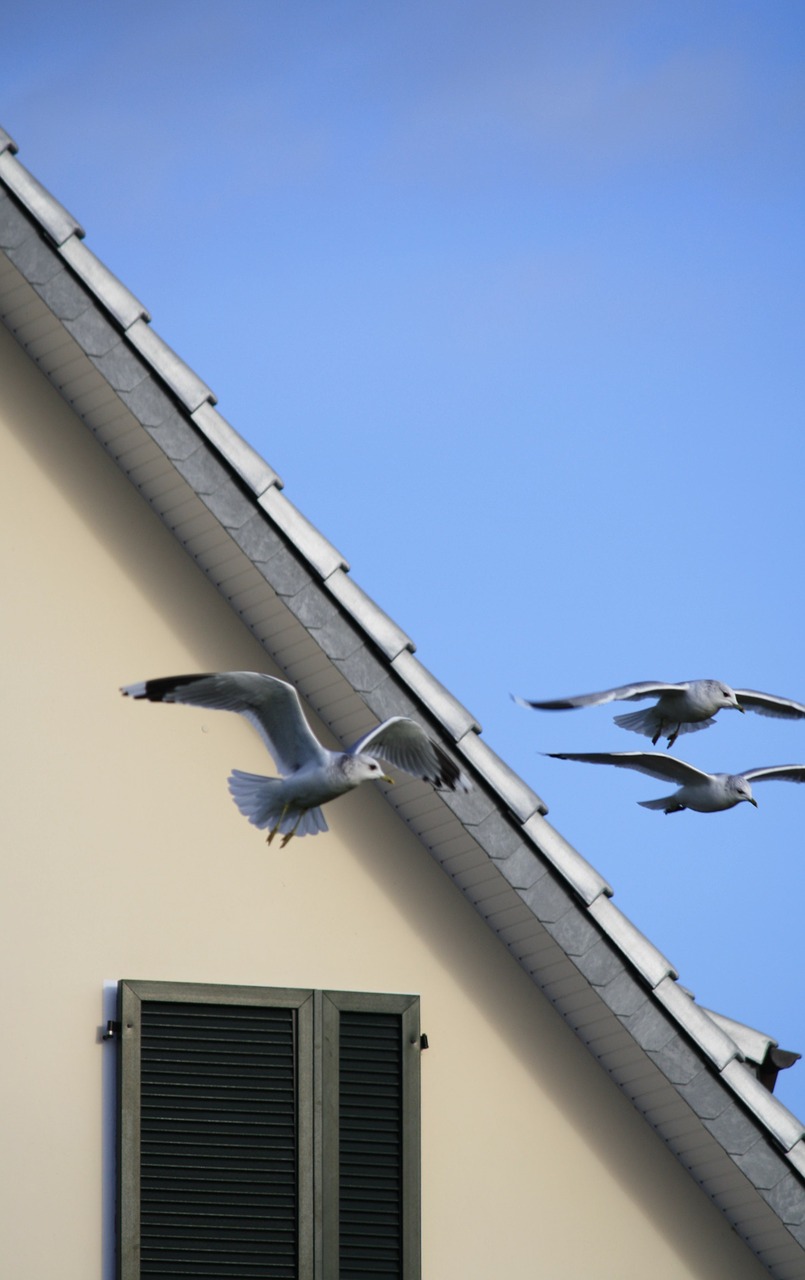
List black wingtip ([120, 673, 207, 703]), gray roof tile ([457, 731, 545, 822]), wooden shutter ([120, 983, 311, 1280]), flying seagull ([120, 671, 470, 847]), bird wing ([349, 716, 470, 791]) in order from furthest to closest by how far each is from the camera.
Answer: gray roof tile ([457, 731, 545, 822]), bird wing ([349, 716, 470, 791]), wooden shutter ([120, 983, 311, 1280]), flying seagull ([120, 671, 470, 847]), black wingtip ([120, 673, 207, 703])

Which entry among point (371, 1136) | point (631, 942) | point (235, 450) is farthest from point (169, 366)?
point (371, 1136)

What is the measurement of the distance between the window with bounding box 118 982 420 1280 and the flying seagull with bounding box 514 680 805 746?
96.5 inches

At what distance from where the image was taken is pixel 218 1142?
33.9 ft

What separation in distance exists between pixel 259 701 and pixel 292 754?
301 millimetres

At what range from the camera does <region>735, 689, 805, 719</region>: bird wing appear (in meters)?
13.1

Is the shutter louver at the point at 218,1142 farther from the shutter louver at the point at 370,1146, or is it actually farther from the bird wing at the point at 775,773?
the bird wing at the point at 775,773

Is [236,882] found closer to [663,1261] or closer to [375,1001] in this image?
[375,1001]

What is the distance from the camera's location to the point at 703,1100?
1062cm

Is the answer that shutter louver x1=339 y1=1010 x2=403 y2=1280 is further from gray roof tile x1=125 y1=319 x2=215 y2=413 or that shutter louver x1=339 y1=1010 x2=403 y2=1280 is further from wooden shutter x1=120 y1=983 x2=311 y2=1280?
gray roof tile x1=125 y1=319 x2=215 y2=413

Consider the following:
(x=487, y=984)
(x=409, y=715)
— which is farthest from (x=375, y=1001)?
(x=409, y=715)

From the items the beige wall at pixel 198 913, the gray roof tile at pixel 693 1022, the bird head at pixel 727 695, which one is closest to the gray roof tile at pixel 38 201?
the beige wall at pixel 198 913

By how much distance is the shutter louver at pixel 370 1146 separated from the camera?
10406 millimetres

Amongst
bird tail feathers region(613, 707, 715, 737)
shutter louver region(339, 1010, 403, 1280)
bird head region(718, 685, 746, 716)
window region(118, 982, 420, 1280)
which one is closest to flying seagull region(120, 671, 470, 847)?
window region(118, 982, 420, 1280)

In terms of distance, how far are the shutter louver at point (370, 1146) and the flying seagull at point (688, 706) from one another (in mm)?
2310
